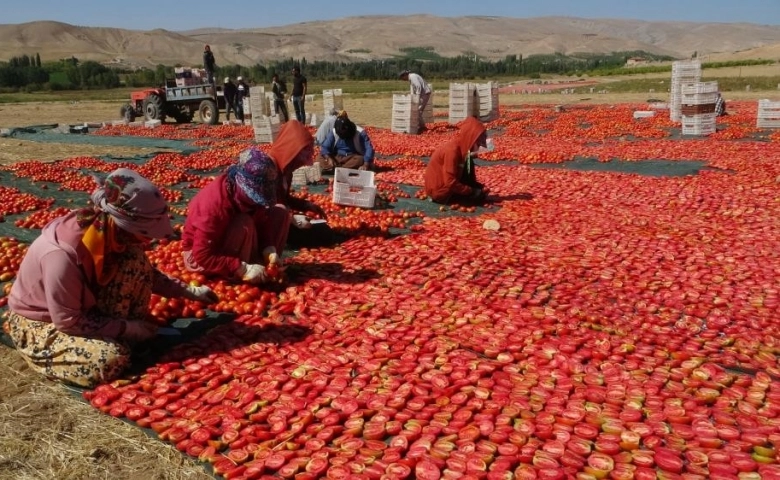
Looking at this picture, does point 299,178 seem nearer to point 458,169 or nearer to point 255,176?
point 458,169

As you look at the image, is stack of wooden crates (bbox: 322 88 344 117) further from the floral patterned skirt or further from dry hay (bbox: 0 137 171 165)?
the floral patterned skirt

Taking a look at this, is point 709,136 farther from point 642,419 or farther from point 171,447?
point 171,447

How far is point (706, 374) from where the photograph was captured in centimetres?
425

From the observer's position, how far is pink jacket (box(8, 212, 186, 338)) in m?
3.95

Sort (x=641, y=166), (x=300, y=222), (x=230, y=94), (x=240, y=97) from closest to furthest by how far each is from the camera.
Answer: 1. (x=300, y=222)
2. (x=641, y=166)
3. (x=230, y=94)
4. (x=240, y=97)

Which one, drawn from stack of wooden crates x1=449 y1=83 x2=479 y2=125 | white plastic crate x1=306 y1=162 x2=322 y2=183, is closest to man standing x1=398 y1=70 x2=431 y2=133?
stack of wooden crates x1=449 y1=83 x2=479 y2=125

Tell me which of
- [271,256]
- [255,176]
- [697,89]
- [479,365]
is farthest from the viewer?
[697,89]

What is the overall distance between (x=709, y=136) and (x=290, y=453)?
17.8m

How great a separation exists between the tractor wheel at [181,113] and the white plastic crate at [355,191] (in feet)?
65.4

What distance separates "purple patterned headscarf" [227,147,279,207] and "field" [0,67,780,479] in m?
0.96

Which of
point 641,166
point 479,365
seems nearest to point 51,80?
point 641,166

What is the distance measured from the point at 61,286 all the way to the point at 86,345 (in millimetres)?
520

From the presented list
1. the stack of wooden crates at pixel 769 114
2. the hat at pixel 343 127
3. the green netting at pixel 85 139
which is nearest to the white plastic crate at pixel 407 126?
the green netting at pixel 85 139

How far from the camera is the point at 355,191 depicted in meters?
9.65
